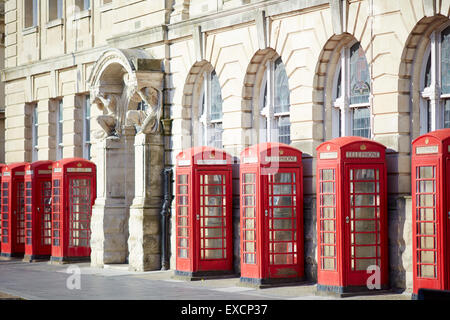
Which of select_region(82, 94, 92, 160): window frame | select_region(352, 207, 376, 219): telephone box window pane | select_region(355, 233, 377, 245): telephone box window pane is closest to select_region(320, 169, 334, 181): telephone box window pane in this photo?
select_region(352, 207, 376, 219): telephone box window pane

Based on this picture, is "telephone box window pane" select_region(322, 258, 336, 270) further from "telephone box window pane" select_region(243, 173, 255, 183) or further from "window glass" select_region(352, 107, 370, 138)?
"window glass" select_region(352, 107, 370, 138)

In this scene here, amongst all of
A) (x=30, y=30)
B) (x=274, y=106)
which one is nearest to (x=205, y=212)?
(x=274, y=106)

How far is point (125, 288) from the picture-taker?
54.9 feet

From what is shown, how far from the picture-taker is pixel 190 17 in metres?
19.9

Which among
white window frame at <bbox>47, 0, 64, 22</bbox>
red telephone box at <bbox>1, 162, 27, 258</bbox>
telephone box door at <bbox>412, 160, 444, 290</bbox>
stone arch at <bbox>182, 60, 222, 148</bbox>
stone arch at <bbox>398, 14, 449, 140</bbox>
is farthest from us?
white window frame at <bbox>47, 0, 64, 22</bbox>

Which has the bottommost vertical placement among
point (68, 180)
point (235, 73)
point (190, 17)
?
point (68, 180)

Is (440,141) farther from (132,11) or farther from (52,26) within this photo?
(52,26)

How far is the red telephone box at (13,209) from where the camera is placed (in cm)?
2472

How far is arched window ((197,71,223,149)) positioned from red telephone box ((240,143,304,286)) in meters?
3.16

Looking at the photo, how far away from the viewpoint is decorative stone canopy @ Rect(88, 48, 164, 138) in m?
20.1

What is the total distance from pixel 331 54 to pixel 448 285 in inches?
196
